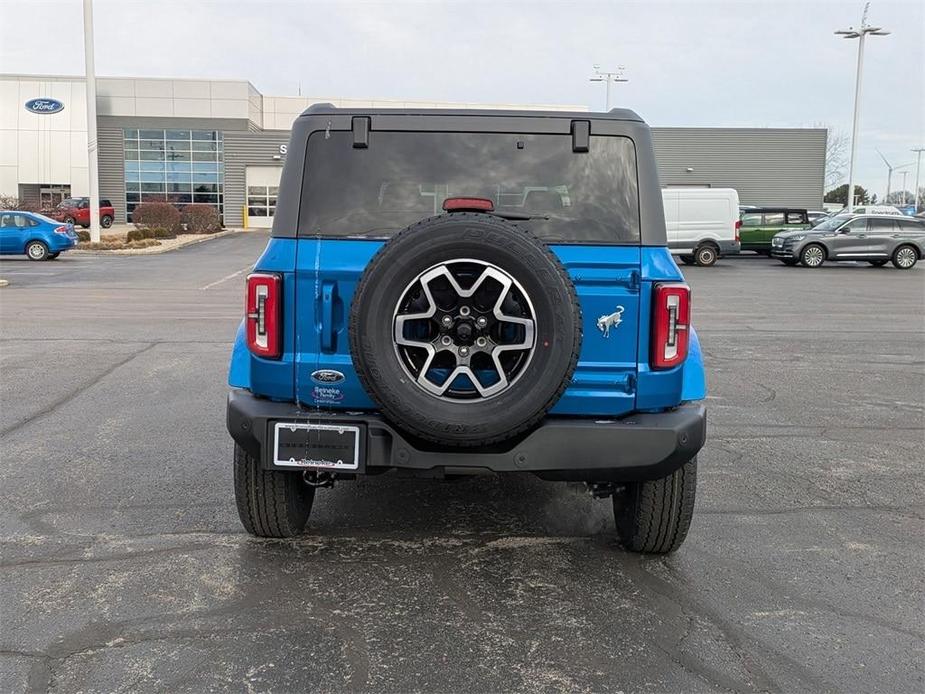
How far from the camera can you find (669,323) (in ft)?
11.9

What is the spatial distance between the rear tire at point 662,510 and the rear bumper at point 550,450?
0.33 meters

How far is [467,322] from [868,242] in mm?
27126

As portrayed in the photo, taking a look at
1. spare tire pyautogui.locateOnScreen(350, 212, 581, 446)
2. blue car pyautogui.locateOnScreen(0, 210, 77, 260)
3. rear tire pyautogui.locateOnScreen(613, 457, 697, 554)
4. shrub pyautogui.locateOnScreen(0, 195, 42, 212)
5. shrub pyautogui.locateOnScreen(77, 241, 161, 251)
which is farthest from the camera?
shrub pyautogui.locateOnScreen(0, 195, 42, 212)

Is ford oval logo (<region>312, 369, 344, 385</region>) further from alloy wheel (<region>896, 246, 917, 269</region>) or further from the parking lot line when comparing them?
alloy wheel (<region>896, 246, 917, 269</region>)

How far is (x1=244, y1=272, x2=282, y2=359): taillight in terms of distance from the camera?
12.0 ft

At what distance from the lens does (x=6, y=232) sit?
1005 inches

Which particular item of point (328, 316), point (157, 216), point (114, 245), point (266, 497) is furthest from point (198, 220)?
point (328, 316)

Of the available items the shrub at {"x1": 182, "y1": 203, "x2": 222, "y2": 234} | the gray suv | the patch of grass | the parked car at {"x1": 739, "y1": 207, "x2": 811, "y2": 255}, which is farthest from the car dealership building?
the gray suv

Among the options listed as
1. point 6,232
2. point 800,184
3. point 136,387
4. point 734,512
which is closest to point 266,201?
point 6,232

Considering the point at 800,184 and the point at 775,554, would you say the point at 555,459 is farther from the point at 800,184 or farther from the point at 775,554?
the point at 800,184

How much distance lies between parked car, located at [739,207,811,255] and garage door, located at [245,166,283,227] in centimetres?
3250

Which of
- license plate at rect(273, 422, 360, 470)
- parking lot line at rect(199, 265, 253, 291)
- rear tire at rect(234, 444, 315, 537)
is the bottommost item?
rear tire at rect(234, 444, 315, 537)

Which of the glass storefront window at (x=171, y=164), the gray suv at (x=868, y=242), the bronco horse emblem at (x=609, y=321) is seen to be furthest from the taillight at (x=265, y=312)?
the glass storefront window at (x=171, y=164)

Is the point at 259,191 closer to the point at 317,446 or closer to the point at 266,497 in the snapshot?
the point at 266,497
